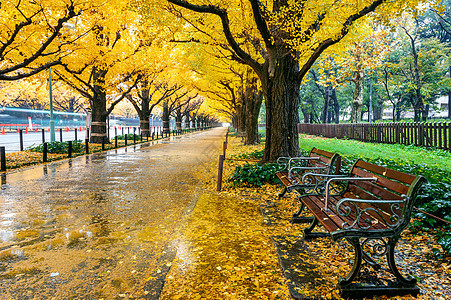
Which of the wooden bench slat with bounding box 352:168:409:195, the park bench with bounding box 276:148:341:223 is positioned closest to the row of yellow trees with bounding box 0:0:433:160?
the park bench with bounding box 276:148:341:223

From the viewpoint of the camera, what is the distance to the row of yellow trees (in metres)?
8.26

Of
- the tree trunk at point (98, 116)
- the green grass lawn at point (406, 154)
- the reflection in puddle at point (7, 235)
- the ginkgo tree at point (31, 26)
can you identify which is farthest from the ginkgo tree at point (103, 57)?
the reflection in puddle at point (7, 235)

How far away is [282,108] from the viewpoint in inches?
366

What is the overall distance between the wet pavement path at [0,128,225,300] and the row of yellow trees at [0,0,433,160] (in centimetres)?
395

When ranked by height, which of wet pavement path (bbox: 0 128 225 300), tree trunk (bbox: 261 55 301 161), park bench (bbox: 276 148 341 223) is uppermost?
tree trunk (bbox: 261 55 301 161)

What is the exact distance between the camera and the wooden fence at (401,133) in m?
13.6

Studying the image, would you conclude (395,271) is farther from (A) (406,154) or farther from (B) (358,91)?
(B) (358,91)

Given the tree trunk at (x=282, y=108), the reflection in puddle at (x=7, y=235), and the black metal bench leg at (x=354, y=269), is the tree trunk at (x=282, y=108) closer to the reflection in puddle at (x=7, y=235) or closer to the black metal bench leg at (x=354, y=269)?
the black metal bench leg at (x=354, y=269)

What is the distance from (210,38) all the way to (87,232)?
30.1 ft

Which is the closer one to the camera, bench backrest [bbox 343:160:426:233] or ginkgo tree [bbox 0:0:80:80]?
bench backrest [bbox 343:160:426:233]

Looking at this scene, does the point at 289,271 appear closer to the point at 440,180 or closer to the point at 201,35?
the point at 440,180

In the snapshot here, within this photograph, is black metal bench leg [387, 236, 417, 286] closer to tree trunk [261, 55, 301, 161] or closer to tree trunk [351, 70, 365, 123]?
tree trunk [261, 55, 301, 161]

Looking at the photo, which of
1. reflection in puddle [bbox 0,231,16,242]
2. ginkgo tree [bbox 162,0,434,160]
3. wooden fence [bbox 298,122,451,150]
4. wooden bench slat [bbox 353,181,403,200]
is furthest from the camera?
wooden fence [bbox 298,122,451,150]

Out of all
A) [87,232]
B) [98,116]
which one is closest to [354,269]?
[87,232]
